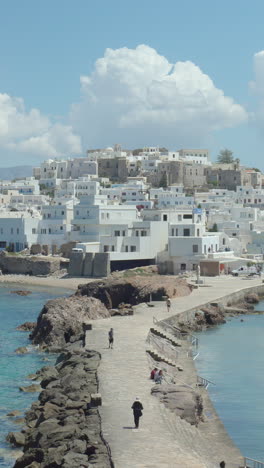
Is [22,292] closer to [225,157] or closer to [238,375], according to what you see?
[238,375]

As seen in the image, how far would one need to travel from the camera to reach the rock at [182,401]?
64.4ft

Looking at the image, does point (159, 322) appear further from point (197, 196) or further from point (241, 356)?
A: point (197, 196)

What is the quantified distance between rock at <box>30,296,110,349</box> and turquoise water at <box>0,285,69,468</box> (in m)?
1.01

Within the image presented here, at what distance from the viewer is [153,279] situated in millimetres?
47312

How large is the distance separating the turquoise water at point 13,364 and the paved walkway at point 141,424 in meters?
2.30

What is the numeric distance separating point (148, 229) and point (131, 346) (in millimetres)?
36631

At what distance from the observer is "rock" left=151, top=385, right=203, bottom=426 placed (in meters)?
19.6

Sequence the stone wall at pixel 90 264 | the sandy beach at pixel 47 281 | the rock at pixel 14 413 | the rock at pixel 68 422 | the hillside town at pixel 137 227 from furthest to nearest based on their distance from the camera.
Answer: the hillside town at pixel 137 227
the stone wall at pixel 90 264
the sandy beach at pixel 47 281
the rock at pixel 14 413
the rock at pixel 68 422

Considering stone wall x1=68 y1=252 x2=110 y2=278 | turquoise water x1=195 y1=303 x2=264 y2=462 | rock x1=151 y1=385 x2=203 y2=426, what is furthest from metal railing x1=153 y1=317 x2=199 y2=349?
stone wall x1=68 y1=252 x2=110 y2=278

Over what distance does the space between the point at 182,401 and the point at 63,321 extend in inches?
542

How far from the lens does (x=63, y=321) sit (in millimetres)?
33219

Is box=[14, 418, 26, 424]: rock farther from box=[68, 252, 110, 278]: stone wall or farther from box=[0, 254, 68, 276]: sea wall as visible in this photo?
box=[0, 254, 68, 276]: sea wall

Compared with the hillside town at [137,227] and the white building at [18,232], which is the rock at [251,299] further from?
the white building at [18,232]

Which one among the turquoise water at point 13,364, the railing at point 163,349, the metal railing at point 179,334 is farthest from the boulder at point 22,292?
the railing at point 163,349
